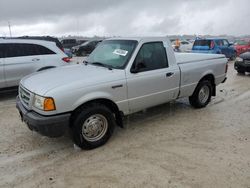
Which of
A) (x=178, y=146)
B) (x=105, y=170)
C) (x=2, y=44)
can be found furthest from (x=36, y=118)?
(x=2, y=44)

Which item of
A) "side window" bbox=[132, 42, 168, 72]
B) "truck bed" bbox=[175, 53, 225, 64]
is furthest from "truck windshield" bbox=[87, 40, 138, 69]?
"truck bed" bbox=[175, 53, 225, 64]

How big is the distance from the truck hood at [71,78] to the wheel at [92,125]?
42cm

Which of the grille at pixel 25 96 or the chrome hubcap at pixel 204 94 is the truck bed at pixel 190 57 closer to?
the chrome hubcap at pixel 204 94

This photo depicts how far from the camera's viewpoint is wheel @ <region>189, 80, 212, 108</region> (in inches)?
244

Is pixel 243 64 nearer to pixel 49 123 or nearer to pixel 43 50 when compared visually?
pixel 43 50

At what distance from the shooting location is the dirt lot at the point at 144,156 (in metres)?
3.41

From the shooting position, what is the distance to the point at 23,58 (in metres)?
7.71

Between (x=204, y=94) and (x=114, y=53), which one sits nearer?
(x=114, y=53)

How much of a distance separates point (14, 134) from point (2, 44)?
364 centimetres

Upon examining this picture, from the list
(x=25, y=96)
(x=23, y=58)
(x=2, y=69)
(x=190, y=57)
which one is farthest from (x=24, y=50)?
(x=190, y=57)

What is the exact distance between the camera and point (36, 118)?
3.77 m

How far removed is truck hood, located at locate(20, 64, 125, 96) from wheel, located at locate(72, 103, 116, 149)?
1.38 feet

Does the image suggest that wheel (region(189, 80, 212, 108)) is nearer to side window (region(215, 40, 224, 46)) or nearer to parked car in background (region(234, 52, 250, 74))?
parked car in background (region(234, 52, 250, 74))

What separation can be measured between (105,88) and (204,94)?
3.25 m
